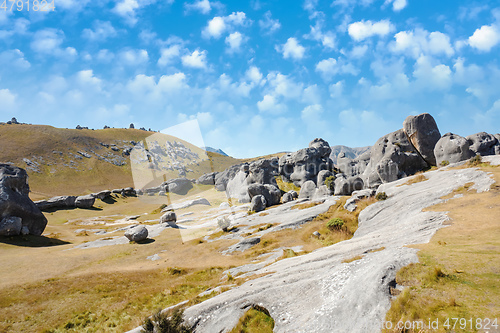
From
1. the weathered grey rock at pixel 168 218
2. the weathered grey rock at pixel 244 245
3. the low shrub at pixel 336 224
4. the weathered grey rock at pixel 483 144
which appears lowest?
the weathered grey rock at pixel 244 245

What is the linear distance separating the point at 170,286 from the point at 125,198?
100921mm

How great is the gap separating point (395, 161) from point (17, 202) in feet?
220

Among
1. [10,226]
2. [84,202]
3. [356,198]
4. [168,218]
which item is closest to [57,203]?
[84,202]

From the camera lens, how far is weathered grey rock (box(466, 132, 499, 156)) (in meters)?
44.2

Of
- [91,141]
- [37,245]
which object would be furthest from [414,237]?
[91,141]

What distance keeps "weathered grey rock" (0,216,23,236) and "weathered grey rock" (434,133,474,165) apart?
6923 centimetres

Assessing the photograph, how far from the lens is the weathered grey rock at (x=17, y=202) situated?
1495 inches

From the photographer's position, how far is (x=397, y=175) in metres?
45.7

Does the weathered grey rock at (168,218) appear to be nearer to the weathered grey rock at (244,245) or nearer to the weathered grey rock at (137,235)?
the weathered grey rock at (137,235)

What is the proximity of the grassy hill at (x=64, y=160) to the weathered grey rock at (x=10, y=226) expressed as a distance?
9382 cm

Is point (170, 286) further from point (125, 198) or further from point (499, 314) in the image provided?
point (125, 198)

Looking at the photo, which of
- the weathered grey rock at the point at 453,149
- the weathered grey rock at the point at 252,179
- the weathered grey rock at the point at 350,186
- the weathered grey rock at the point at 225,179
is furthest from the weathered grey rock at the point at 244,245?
the weathered grey rock at the point at 225,179

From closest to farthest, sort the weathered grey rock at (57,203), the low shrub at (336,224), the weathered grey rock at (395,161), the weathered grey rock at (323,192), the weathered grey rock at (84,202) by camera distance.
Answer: the low shrub at (336,224), the weathered grey rock at (395,161), the weathered grey rock at (323,192), the weathered grey rock at (57,203), the weathered grey rock at (84,202)

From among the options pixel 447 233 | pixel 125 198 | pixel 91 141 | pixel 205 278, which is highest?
pixel 91 141
